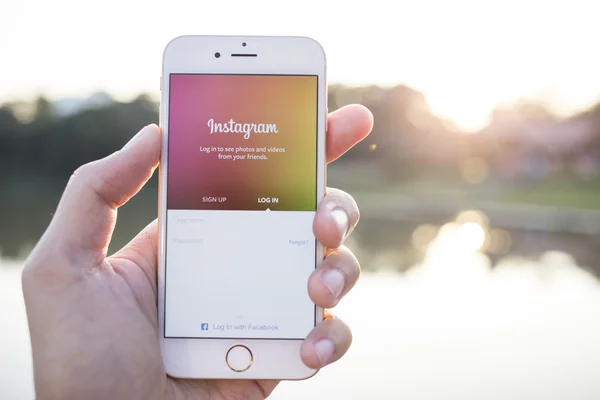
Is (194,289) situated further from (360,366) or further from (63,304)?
(360,366)

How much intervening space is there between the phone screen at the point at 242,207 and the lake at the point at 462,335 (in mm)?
2007

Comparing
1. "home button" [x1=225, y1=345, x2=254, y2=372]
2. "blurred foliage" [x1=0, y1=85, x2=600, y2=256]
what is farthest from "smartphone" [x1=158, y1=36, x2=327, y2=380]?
"blurred foliage" [x1=0, y1=85, x2=600, y2=256]

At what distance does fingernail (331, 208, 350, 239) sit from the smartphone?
0.08 meters

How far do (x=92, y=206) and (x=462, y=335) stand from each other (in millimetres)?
3634

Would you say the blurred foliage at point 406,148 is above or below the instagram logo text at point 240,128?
below

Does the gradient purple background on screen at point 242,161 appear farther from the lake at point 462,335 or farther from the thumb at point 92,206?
the lake at point 462,335

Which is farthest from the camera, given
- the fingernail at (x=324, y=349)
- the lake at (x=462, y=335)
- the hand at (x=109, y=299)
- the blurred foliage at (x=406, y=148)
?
the blurred foliage at (x=406, y=148)

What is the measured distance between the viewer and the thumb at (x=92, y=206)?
6.16ft

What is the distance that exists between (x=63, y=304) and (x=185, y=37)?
0.89 metres

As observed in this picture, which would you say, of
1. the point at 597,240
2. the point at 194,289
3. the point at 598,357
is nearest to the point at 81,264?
the point at 194,289

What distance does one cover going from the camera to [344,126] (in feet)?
Result: 7.06

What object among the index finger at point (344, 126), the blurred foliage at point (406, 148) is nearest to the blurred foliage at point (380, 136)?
the blurred foliage at point (406, 148)

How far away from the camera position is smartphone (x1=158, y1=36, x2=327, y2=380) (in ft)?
6.68

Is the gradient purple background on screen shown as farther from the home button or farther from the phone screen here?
the home button
